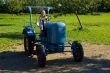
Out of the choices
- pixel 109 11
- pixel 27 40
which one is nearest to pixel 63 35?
pixel 27 40

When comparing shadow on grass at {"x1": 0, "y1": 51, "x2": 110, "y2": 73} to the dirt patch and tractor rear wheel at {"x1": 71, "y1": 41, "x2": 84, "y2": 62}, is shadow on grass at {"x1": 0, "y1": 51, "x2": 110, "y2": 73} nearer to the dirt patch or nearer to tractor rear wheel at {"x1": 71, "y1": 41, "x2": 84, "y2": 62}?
the dirt patch

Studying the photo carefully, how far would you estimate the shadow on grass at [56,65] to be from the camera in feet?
33.2

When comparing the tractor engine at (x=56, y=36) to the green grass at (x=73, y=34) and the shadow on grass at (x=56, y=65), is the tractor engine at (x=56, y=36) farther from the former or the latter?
the green grass at (x=73, y=34)

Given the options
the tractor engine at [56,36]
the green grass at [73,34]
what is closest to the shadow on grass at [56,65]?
the tractor engine at [56,36]

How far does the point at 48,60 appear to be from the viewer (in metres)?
11.8

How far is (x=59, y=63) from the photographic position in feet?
36.9

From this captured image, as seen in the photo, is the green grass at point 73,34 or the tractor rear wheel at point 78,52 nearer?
the tractor rear wheel at point 78,52

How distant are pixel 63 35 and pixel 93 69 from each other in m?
1.70

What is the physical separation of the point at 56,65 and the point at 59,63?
38 cm

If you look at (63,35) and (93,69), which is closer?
(93,69)

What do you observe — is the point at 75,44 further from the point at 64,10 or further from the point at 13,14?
the point at 13,14

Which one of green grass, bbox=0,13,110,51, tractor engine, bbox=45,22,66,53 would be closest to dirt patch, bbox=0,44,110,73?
tractor engine, bbox=45,22,66,53

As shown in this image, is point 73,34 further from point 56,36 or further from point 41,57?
point 41,57

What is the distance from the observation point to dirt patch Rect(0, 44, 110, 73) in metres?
10.2
